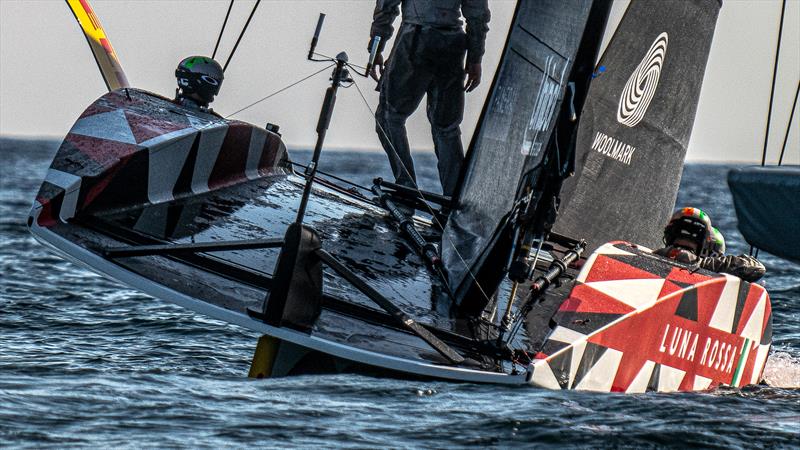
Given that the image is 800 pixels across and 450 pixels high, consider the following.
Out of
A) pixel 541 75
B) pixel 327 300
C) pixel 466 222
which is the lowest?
pixel 327 300

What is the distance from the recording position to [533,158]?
5.71 m

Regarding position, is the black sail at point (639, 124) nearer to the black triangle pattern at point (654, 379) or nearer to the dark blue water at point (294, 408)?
the dark blue water at point (294, 408)

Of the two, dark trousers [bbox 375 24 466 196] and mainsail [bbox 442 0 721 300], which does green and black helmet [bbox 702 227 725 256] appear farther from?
dark trousers [bbox 375 24 466 196]

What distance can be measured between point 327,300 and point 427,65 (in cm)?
242

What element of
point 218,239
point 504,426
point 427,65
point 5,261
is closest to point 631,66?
point 427,65

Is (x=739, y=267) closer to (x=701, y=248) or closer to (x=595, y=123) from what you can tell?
(x=701, y=248)

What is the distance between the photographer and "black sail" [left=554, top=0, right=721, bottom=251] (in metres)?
8.02

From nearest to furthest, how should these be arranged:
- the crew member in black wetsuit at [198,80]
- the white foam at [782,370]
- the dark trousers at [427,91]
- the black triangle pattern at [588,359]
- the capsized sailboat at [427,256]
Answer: the capsized sailboat at [427,256], the black triangle pattern at [588,359], the white foam at [782,370], the crew member in black wetsuit at [198,80], the dark trousers at [427,91]

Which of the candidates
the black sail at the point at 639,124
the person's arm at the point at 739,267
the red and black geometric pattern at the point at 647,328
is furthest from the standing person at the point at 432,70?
the red and black geometric pattern at the point at 647,328

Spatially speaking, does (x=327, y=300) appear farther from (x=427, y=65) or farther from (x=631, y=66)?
(x=631, y=66)

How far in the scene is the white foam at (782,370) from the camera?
6.65m

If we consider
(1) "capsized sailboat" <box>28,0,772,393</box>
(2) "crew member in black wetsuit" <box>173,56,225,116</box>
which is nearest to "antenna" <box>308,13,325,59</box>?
(1) "capsized sailboat" <box>28,0,772,393</box>

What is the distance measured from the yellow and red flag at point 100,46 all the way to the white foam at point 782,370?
3641 millimetres

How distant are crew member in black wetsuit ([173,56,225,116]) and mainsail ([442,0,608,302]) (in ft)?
5.23
